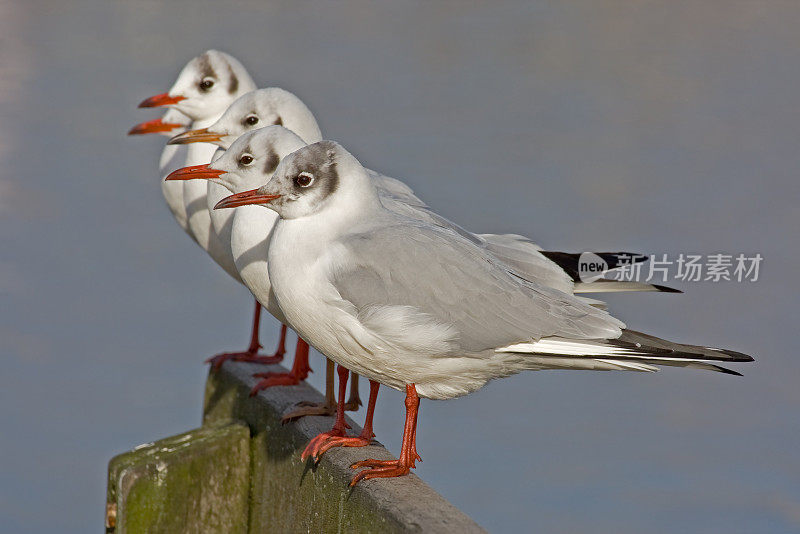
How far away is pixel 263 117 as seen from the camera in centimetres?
555

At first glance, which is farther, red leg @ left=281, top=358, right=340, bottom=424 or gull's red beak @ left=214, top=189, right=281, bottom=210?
red leg @ left=281, top=358, right=340, bottom=424

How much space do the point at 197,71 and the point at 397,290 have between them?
3.11 meters

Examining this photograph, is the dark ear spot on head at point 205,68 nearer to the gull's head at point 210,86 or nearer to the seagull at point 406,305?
the gull's head at point 210,86

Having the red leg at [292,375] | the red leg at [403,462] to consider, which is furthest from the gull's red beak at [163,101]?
the red leg at [403,462]

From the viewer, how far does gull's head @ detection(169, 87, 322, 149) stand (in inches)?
217

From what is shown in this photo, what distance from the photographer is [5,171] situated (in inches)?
457

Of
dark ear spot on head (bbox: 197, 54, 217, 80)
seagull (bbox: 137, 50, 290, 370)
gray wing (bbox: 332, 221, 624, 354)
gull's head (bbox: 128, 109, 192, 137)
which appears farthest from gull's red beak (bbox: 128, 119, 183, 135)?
gray wing (bbox: 332, 221, 624, 354)

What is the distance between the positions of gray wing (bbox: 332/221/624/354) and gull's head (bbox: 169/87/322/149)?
137 centimetres

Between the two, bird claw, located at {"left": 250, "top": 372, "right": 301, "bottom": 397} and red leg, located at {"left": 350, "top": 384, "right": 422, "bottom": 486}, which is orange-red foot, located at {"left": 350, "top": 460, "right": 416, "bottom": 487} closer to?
red leg, located at {"left": 350, "top": 384, "right": 422, "bottom": 486}

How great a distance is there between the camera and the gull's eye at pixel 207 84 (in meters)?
6.86

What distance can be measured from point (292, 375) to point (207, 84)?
79.6 inches

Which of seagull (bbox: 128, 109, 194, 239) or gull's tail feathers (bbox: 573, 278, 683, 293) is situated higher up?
seagull (bbox: 128, 109, 194, 239)

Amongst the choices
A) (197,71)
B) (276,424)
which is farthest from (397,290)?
(197,71)

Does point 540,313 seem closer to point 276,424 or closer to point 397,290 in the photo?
point 397,290
